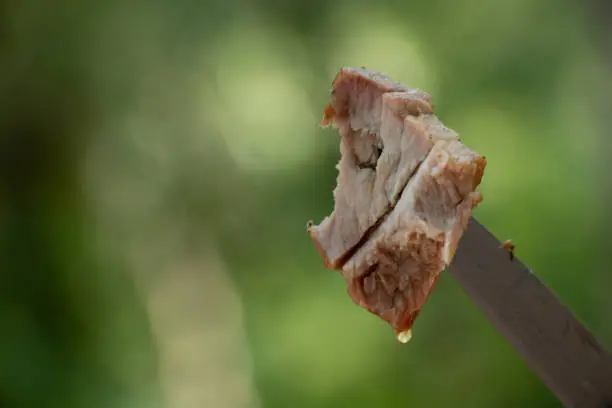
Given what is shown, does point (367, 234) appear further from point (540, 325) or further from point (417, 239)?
point (540, 325)

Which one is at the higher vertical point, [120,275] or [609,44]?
[120,275]

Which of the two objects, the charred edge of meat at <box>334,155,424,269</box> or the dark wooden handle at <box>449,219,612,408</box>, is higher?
the charred edge of meat at <box>334,155,424,269</box>

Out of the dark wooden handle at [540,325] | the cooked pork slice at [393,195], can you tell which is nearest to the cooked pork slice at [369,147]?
the cooked pork slice at [393,195]

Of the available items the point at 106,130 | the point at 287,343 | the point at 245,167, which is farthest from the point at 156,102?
the point at 287,343

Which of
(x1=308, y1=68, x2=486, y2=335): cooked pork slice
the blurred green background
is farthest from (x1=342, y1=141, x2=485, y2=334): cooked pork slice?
the blurred green background

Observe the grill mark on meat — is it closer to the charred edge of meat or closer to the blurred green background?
the charred edge of meat

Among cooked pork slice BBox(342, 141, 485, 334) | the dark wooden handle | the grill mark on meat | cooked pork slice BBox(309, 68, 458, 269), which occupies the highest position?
cooked pork slice BBox(309, 68, 458, 269)

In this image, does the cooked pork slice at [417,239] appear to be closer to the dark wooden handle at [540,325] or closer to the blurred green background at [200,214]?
the dark wooden handle at [540,325]

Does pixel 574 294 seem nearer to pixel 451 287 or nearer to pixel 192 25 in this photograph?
pixel 451 287
